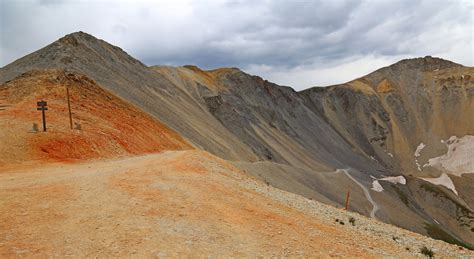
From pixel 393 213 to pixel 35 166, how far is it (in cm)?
5418

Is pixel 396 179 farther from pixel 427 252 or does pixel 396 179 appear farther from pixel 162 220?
pixel 162 220

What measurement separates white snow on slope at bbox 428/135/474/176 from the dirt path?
104360mm

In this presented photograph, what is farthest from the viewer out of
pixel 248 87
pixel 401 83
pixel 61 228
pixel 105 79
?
pixel 401 83

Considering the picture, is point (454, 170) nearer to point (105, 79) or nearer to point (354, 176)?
point (354, 176)

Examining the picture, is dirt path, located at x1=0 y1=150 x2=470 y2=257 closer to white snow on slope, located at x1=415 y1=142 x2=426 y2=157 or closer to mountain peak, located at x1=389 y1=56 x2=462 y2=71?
white snow on slope, located at x1=415 y1=142 x2=426 y2=157

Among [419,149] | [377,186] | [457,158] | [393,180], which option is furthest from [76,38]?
[457,158]

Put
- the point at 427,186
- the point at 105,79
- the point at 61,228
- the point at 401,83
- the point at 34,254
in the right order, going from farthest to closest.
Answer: the point at 401,83 < the point at 427,186 < the point at 105,79 < the point at 61,228 < the point at 34,254

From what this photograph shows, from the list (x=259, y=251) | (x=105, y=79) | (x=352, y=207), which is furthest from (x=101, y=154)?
(x=352, y=207)

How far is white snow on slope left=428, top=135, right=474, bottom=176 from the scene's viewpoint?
107375 mm

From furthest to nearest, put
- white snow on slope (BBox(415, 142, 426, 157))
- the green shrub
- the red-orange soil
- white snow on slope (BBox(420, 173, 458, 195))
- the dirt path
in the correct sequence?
white snow on slope (BBox(415, 142, 426, 157)), white snow on slope (BBox(420, 173, 458, 195)), the red-orange soil, the green shrub, the dirt path

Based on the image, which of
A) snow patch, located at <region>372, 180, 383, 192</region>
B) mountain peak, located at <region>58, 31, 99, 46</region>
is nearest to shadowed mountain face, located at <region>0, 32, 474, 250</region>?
mountain peak, located at <region>58, 31, 99, 46</region>

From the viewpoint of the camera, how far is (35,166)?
2094cm

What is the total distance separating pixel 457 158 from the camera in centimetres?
11300

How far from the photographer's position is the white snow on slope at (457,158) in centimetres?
10738
